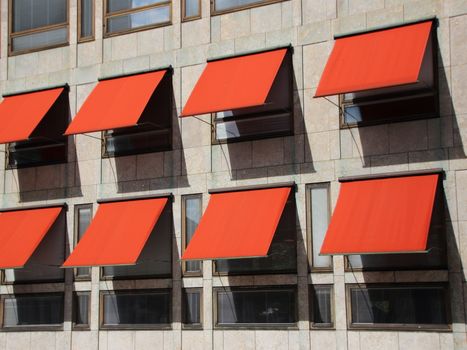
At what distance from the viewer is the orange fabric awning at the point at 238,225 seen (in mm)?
19938

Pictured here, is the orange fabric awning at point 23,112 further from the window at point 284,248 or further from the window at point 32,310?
the window at point 284,248

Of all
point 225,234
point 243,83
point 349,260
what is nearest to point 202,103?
point 243,83

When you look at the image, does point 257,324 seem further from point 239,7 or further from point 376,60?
point 239,7

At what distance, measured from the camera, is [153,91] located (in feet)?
74.0

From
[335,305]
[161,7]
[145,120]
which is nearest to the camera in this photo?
[335,305]

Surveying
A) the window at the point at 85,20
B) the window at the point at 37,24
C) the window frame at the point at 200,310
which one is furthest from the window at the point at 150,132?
the window frame at the point at 200,310

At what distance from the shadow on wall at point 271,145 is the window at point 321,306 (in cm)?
275

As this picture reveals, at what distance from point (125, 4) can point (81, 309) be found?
27.1ft

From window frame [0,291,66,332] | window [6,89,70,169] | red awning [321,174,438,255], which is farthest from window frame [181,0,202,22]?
window frame [0,291,66,332]

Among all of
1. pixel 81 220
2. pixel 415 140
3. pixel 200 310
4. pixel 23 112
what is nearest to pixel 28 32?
pixel 23 112

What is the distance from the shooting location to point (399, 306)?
19484 millimetres

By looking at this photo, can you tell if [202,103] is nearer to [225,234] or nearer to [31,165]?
[225,234]

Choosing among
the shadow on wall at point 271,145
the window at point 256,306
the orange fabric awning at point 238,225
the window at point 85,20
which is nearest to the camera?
the orange fabric awning at point 238,225

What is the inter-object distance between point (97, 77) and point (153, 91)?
2.46 meters
